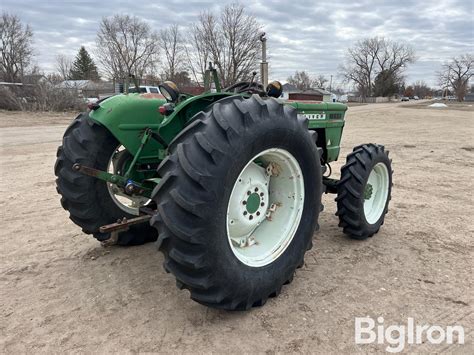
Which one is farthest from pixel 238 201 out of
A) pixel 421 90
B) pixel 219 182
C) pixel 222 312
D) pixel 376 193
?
pixel 421 90

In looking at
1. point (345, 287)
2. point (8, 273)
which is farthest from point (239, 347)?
point (8, 273)

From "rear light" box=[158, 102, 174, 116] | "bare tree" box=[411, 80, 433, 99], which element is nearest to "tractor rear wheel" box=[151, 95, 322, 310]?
"rear light" box=[158, 102, 174, 116]

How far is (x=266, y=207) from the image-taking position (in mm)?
3104

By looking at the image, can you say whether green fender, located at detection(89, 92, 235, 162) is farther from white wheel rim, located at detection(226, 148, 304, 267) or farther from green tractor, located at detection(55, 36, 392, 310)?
white wheel rim, located at detection(226, 148, 304, 267)

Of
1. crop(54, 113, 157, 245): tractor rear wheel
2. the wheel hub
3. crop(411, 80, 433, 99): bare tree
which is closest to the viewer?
the wheel hub

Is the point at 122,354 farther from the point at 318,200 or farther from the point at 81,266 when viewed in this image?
the point at 318,200

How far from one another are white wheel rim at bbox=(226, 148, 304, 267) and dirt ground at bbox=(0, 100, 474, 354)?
0.40 meters

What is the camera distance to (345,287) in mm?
3180

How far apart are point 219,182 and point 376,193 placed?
9.12ft

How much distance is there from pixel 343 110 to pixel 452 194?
259 cm

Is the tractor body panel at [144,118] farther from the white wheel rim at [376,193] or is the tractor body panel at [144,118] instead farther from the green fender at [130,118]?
the white wheel rim at [376,193]

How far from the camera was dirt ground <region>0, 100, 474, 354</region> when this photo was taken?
2.52m

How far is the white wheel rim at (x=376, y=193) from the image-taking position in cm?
436

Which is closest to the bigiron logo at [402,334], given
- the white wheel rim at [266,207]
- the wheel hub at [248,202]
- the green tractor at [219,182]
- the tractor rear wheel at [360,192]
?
the green tractor at [219,182]
